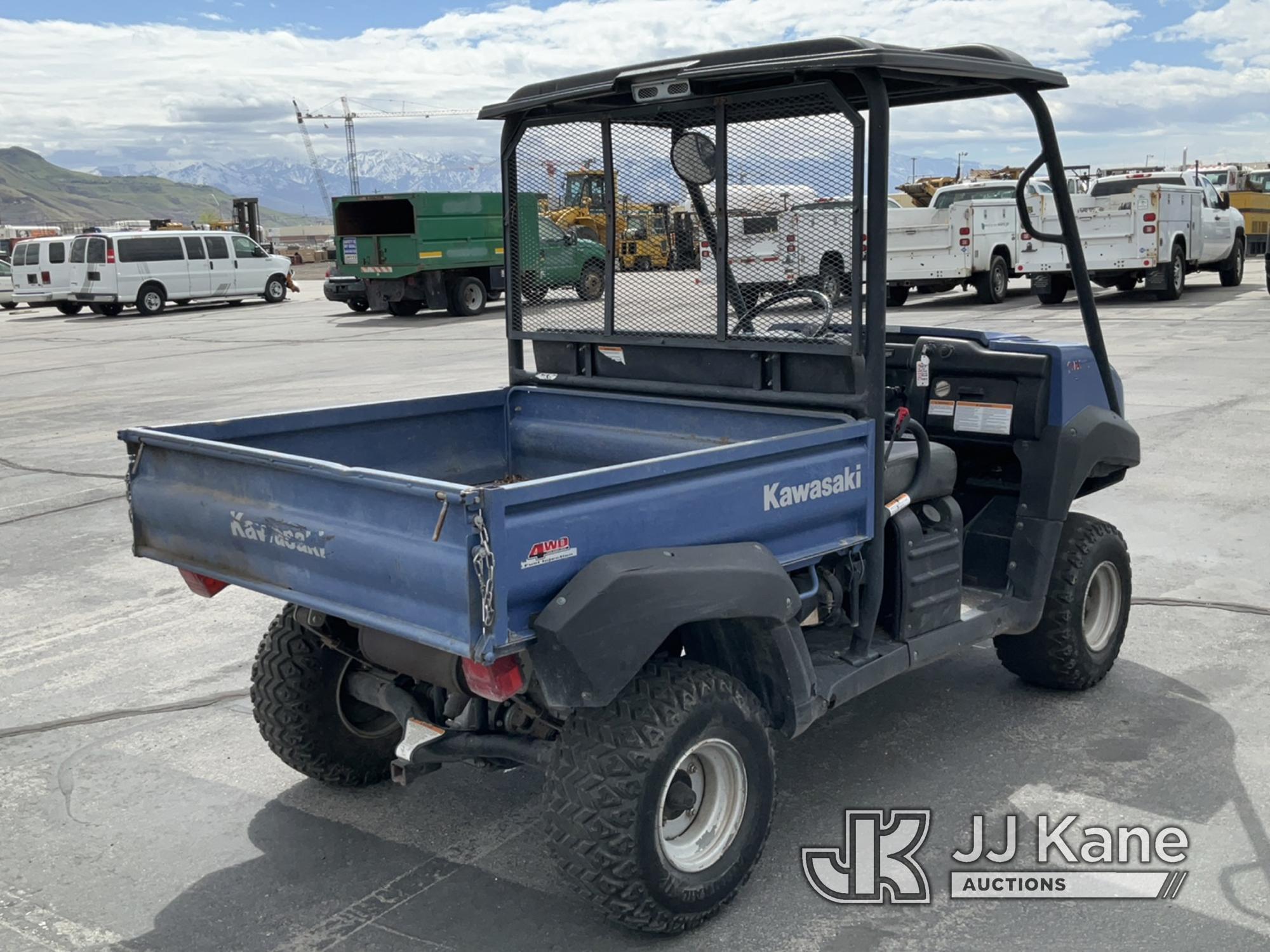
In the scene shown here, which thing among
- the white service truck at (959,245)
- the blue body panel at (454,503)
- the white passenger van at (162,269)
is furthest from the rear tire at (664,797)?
the white passenger van at (162,269)

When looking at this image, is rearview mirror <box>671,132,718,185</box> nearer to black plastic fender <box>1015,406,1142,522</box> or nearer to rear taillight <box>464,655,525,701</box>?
black plastic fender <box>1015,406,1142,522</box>

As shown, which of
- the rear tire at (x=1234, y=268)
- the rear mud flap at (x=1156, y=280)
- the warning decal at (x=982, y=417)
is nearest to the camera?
the warning decal at (x=982, y=417)

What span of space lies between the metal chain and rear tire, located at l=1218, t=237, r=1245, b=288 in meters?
24.8

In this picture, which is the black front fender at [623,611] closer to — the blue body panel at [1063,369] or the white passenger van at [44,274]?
the blue body panel at [1063,369]

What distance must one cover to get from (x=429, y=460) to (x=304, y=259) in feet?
173

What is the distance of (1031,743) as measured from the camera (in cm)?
471

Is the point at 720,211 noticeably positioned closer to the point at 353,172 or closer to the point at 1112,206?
the point at 1112,206

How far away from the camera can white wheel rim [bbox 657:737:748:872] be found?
11.8ft

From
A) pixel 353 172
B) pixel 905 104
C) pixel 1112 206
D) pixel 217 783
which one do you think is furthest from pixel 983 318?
pixel 353 172

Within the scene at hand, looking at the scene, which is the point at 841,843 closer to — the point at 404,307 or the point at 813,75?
the point at 813,75

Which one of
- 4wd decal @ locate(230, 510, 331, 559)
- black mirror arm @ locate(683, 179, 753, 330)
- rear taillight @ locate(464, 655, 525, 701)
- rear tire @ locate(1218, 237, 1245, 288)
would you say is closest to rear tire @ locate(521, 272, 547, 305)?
black mirror arm @ locate(683, 179, 753, 330)

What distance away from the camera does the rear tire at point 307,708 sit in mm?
4340

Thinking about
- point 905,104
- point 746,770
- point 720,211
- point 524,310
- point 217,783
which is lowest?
point 217,783

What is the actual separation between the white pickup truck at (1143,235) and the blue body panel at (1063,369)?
49.4 ft
